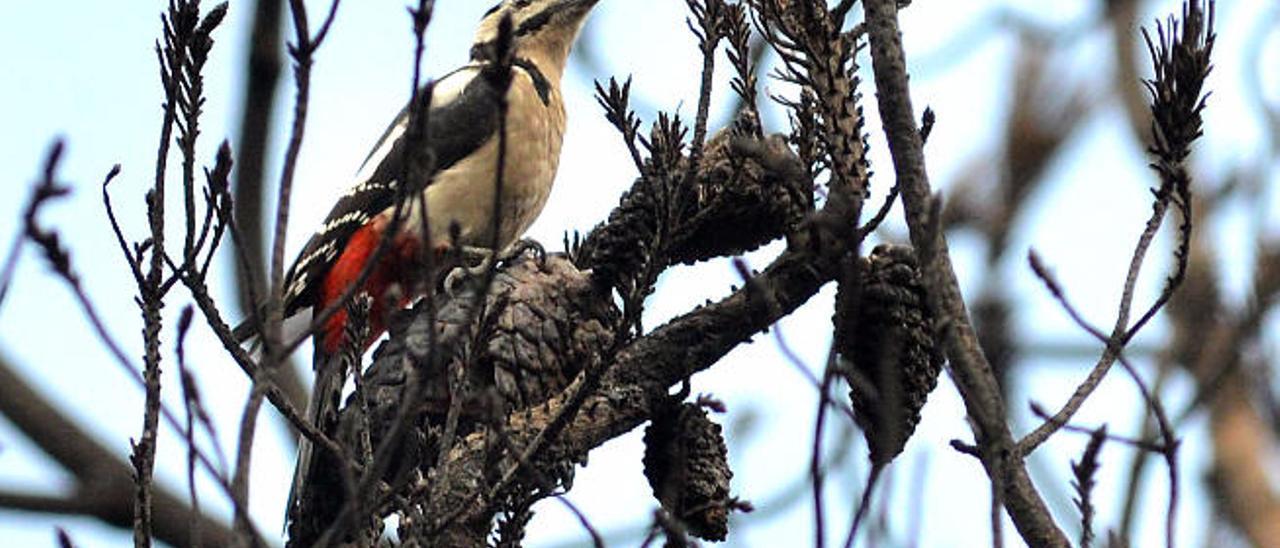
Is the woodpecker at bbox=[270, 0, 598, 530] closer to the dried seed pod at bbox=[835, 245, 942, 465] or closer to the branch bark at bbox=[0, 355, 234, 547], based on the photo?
the branch bark at bbox=[0, 355, 234, 547]

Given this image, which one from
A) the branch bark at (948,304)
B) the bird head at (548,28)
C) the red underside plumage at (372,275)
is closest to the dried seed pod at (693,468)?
the branch bark at (948,304)

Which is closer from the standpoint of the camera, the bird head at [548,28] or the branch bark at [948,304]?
the branch bark at [948,304]

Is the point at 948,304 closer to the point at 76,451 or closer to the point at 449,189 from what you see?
the point at 76,451

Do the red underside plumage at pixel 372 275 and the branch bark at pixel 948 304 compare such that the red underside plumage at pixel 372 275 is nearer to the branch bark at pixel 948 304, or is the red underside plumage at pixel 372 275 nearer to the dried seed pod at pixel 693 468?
the dried seed pod at pixel 693 468

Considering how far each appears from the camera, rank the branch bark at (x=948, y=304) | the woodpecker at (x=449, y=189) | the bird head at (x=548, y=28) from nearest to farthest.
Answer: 1. the branch bark at (x=948, y=304)
2. the woodpecker at (x=449, y=189)
3. the bird head at (x=548, y=28)

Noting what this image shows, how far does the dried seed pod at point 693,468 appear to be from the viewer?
9.63 feet

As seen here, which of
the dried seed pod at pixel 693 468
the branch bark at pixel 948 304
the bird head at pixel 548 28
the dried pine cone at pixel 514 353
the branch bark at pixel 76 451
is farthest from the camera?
the bird head at pixel 548 28

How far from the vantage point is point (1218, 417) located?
6.15 metres

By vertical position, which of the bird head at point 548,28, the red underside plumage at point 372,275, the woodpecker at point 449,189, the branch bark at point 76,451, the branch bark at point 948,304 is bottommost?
the branch bark at point 948,304

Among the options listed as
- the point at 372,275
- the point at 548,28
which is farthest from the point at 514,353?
the point at 548,28

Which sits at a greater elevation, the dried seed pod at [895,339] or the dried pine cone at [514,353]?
the dried pine cone at [514,353]

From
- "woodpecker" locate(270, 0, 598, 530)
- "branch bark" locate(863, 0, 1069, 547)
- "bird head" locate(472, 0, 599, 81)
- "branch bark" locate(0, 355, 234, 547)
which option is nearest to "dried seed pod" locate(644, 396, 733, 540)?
"branch bark" locate(863, 0, 1069, 547)

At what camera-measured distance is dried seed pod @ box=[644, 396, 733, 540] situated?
294 centimetres

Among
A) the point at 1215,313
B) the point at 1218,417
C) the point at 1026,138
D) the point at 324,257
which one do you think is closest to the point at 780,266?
the point at 1026,138
